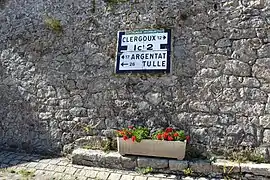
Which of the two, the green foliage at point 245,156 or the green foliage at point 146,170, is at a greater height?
the green foliage at point 245,156

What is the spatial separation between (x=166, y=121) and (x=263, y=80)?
159 centimetres

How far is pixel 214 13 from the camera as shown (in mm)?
4770

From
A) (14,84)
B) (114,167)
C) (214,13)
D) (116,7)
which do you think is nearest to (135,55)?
(116,7)

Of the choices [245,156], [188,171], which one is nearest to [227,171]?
[245,156]

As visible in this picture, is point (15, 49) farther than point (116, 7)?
Yes

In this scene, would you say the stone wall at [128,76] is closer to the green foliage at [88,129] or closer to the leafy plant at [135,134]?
the green foliage at [88,129]

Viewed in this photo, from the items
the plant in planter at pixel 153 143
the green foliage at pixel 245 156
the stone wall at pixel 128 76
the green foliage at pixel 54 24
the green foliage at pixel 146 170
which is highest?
the green foliage at pixel 54 24

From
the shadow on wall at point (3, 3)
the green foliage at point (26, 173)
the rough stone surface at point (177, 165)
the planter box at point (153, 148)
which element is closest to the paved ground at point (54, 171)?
the green foliage at point (26, 173)

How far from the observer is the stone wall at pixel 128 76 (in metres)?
4.53

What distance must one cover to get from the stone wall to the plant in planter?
Answer: 28 cm

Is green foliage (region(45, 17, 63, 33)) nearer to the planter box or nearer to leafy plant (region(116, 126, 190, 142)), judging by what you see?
leafy plant (region(116, 126, 190, 142))

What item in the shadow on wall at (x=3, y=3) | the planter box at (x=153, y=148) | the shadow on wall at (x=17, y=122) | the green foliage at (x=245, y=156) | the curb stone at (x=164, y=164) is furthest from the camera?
the shadow on wall at (x=3, y=3)

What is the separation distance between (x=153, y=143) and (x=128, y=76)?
4.09ft

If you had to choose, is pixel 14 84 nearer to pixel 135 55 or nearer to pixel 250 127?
pixel 135 55
